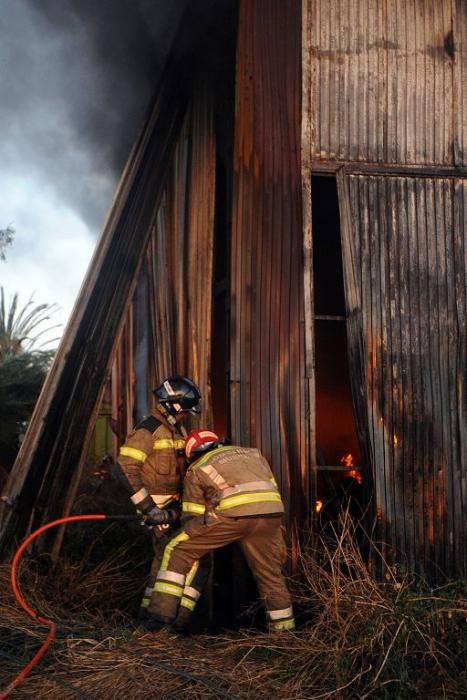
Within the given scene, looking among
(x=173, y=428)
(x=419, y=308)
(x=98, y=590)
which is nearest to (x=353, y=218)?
(x=419, y=308)

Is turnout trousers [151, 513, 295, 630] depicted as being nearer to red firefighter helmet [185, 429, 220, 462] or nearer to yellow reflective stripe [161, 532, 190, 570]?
yellow reflective stripe [161, 532, 190, 570]

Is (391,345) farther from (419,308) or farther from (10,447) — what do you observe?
(10,447)

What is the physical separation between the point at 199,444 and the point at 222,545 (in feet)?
2.57

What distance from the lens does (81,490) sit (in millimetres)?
9375

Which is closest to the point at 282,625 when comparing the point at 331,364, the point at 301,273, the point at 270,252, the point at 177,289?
the point at 301,273

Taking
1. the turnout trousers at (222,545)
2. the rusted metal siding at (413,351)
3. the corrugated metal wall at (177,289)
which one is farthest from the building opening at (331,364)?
the turnout trousers at (222,545)

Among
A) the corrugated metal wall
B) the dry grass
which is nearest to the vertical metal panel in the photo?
the corrugated metal wall

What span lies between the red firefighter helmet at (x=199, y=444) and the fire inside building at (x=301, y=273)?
0.86 m

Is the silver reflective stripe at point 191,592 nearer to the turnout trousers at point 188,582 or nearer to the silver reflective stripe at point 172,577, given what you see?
the turnout trousers at point 188,582

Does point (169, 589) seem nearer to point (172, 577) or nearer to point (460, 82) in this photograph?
point (172, 577)

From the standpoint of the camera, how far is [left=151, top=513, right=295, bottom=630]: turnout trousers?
5895 millimetres

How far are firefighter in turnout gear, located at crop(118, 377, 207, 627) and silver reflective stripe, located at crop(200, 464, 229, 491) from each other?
693 mm

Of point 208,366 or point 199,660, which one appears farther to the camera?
point 208,366

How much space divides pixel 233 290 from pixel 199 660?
329 cm
